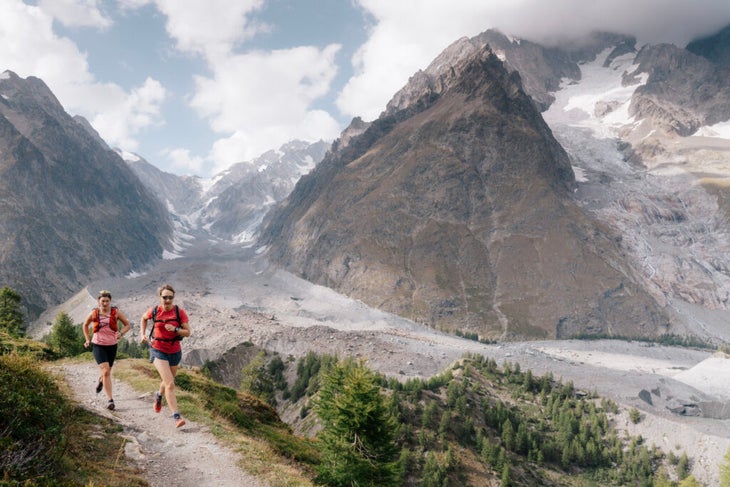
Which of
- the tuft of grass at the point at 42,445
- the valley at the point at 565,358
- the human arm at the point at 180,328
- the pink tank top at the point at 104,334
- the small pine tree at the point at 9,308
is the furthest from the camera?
the valley at the point at 565,358

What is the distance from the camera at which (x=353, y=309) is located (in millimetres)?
194125

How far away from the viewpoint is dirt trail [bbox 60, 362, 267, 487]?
11.1m

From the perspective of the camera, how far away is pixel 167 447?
41.1ft

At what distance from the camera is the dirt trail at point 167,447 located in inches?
436

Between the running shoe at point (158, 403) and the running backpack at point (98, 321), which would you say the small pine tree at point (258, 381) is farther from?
the running backpack at point (98, 321)

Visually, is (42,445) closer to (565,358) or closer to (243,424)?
(243,424)

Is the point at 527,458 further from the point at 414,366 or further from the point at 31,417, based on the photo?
the point at 31,417

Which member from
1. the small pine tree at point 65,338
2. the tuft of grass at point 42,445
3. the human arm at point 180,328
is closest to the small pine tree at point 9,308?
the small pine tree at point 65,338

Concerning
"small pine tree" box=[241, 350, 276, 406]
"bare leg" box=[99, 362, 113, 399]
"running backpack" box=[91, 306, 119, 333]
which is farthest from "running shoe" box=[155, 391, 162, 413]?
"small pine tree" box=[241, 350, 276, 406]

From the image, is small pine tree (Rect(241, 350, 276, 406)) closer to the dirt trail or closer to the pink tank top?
the dirt trail

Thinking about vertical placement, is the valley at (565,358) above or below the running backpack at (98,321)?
below

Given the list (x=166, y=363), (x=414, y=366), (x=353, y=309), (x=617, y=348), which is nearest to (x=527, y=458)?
(x=414, y=366)

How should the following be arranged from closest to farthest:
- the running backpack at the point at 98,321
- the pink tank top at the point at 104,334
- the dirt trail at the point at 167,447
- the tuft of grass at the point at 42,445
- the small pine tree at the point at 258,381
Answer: the tuft of grass at the point at 42,445
the dirt trail at the point at 167,447
the pink tank top at the point at 104,334
the running backpack at the point at 98,321
the small pine tree at the point at 258,381

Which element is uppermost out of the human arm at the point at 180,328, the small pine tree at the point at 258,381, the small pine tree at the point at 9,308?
the human arm at the point at 180,328
